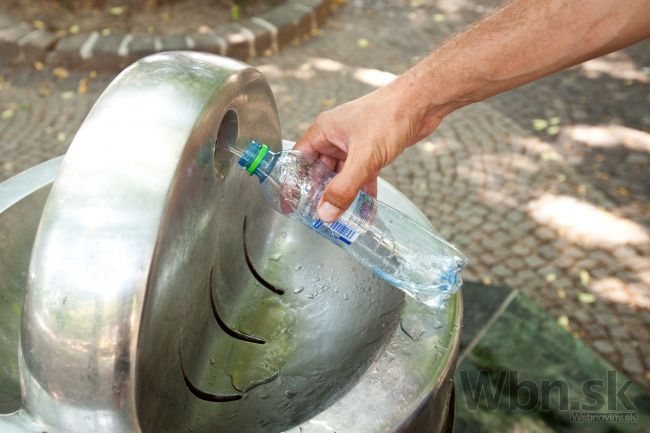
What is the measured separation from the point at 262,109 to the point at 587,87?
3.80 metres

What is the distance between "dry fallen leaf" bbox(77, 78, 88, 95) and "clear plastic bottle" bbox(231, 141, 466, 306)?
11.2 feet

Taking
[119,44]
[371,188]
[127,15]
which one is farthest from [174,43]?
[371,188]

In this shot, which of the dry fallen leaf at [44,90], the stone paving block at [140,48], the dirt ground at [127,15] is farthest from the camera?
the dirt ground at [127,15]

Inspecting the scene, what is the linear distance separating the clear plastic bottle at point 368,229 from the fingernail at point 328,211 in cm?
3

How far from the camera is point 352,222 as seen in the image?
1.53 m

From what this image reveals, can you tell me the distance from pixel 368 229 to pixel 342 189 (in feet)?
1.01

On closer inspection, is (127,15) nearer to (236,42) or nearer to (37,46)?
(37,46)

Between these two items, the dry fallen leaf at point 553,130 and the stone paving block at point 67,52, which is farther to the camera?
the stone paving block at point 67,52

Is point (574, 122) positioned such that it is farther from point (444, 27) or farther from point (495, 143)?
point (444, 27)

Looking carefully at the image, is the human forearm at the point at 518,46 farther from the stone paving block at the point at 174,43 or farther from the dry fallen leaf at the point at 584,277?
the stone paving block at the point at 174,43

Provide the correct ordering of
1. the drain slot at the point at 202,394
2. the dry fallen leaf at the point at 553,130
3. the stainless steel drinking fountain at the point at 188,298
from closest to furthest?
the stainless steel drinking fountain at the point at 188,298, the drain slot at the point at 202,394, the dry fallen leaf at the point at 553,130

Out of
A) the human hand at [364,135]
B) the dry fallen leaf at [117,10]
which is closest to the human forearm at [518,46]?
the human hand at [364,135]

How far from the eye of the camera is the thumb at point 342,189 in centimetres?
141

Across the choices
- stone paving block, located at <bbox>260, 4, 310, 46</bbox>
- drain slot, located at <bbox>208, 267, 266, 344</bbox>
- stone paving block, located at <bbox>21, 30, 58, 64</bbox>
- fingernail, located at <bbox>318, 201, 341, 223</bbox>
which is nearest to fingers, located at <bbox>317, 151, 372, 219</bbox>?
→ fingernail, located at <bbox>318, 201, 341, 223</bbox>
